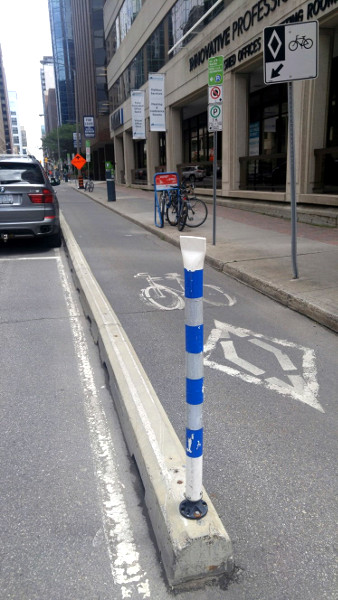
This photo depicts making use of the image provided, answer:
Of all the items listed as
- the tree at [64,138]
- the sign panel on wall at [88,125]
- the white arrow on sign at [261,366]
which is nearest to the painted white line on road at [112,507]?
the white arrow on sign at [261,366]

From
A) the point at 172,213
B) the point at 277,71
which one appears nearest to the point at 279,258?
the point at 277,71

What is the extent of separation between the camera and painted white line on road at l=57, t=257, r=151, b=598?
2.09 meters

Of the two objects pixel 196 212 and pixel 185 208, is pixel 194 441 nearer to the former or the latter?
pixel 185 208

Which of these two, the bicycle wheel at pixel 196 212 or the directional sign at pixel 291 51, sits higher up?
the directional sign at pixel 291 51

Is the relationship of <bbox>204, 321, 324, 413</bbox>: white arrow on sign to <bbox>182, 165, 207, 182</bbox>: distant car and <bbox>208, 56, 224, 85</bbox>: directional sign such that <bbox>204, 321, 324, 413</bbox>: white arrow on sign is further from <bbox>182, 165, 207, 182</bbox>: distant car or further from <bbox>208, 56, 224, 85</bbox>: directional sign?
<bbox>182, 165, 207, 182</bbox>: distant car

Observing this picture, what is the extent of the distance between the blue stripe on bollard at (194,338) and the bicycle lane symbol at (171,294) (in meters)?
4.11

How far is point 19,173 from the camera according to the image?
9.69 meters

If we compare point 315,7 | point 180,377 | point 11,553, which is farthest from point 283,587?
point 315,7

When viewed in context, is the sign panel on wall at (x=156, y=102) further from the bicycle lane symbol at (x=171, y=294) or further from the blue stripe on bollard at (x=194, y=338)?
the blue stripe on bollard at (x=194, y=338)

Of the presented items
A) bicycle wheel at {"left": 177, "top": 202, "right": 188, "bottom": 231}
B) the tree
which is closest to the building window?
bicycle wheel at {"left": 177, "top": 202, "right": 188, "bottom": 231}

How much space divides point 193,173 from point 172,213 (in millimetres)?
11568

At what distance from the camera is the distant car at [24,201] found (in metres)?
9.42

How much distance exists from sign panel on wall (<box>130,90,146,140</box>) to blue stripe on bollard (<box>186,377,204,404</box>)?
27.6m

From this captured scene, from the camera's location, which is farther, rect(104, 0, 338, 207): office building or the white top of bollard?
rect(104, 0, 338, 207): office building
